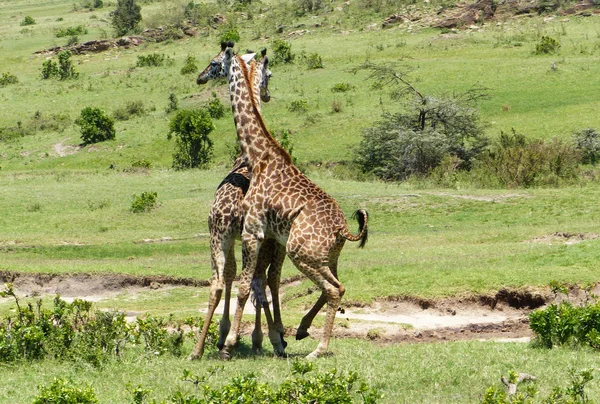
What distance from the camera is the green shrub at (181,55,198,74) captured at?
55.0 metres

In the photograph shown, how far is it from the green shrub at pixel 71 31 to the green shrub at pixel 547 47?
40.9 metres

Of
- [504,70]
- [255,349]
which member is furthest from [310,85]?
[255,349]

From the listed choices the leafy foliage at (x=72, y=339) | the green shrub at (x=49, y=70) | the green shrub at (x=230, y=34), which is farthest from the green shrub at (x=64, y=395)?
the green shrub at (x=49, y=70)

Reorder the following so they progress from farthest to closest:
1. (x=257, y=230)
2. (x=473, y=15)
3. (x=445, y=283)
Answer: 1. (x=473, y=15)
2. (x=445, y=283)
3. (x=257, y=230)

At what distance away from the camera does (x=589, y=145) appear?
34469 mm

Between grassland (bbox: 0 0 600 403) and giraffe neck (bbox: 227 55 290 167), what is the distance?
9.12 feet

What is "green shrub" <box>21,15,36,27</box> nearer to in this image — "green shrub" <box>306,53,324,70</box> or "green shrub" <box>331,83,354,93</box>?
"green shrub" <box>306,53,324,70</box>

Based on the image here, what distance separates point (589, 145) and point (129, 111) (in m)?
25.1

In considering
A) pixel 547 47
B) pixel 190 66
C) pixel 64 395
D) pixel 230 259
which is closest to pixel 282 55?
pixel 190 66

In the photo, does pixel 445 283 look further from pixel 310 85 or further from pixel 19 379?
pixel 310 85

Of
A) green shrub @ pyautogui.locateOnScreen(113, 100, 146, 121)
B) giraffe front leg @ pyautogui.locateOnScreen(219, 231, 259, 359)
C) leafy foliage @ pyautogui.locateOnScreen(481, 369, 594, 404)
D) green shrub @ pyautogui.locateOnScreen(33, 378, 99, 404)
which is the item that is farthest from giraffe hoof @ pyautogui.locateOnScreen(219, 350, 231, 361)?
green shrub @ pyautogui.locateOnScreen(113, 100, 146, 121)

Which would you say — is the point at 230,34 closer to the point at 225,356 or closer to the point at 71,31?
the point at 71,31

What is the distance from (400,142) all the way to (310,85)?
1495 cm

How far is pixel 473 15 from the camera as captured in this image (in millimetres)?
61625
